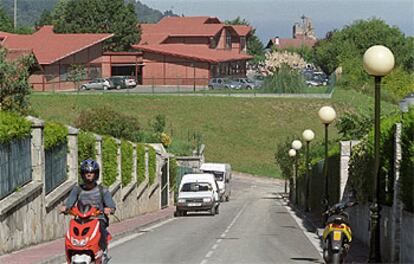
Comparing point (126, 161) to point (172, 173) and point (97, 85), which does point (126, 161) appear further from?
point (97, 85)

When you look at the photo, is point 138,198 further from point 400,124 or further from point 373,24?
point 373,24

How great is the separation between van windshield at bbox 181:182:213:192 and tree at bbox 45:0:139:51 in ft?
264

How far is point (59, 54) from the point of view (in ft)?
324

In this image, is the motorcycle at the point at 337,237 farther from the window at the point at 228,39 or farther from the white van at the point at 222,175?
the window at the point at 228,39

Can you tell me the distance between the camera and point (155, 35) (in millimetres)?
133625

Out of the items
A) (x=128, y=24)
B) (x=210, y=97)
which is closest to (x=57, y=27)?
(x=128, y=24)

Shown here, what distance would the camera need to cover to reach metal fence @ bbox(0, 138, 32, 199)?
19062 mm

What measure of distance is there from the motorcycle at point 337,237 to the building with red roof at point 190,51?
92107mm

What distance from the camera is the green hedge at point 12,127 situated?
19047mm

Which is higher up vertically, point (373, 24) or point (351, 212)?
point (373, 24)

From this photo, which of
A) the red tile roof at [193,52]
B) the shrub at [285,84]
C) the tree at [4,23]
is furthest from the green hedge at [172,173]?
the tree at [4,23]

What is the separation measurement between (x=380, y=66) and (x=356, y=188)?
6.60 m

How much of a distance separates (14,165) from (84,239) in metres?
8.35

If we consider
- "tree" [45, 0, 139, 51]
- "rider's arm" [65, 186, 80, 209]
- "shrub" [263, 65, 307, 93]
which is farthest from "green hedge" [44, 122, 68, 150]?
"tree" [45, 0, 139, 51]
